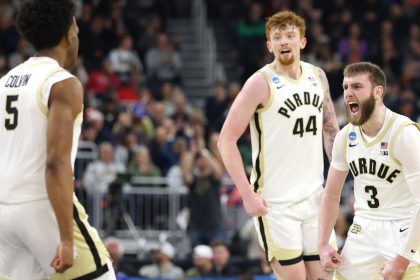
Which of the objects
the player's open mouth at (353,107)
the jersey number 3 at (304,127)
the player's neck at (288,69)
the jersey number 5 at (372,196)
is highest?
the player's neck at (288,69)

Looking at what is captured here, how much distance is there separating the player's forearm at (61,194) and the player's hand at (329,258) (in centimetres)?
256

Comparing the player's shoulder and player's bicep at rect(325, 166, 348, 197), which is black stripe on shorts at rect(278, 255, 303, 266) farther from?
the player's shoulder

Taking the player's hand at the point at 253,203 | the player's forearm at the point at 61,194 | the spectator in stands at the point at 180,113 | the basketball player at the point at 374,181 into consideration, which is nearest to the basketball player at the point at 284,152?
the player's hand at the point at 253,203

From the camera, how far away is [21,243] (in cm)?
721

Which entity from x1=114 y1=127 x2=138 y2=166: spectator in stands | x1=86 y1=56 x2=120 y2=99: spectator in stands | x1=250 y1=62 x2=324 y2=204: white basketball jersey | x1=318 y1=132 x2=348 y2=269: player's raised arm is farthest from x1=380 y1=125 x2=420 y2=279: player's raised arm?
x1=86 y1=56 x2=120 y2=99: spectator in stands

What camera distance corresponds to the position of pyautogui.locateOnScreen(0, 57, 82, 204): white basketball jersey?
23.4 feet

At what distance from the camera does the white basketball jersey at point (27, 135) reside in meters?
7.12

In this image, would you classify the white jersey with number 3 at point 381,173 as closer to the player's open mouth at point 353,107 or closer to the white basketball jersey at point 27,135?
the player's open mouth at point 353,107

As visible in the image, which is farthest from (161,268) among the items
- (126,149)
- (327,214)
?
(327,214)

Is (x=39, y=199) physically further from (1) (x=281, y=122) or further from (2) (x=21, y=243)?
(1) (x=281, y=122)

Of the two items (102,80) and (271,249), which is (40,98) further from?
(102,80)

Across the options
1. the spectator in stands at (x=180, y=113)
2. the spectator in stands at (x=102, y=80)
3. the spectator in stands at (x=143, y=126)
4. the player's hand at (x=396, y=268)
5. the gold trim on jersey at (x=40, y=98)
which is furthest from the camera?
the spectator in stands at (x=102, y=80)

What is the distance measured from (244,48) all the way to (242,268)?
8.16 meters

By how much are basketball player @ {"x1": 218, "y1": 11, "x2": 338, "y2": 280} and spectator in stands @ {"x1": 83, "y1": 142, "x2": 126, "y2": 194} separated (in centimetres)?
796
